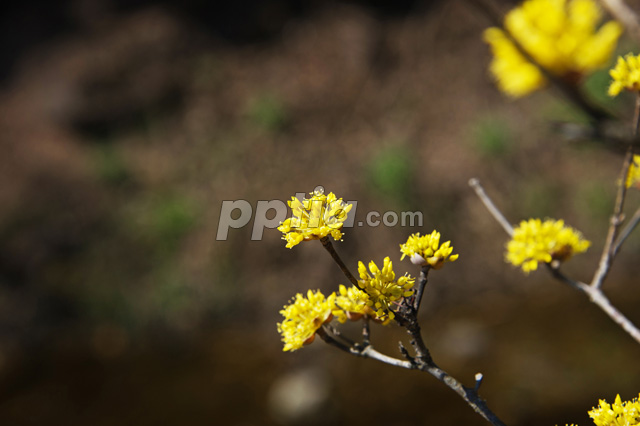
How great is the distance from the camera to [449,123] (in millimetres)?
5223

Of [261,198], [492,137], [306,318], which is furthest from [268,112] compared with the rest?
[306,318]

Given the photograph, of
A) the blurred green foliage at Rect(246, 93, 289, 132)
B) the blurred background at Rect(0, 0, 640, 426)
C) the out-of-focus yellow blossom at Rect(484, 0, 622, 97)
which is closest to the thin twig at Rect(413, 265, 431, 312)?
the out-of-focus yellow blossom at Rect(484, 0, 622, 97)

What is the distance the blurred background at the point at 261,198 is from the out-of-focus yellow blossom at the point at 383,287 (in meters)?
2.53

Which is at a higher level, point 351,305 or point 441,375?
point 351,305

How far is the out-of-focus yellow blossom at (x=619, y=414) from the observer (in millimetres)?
798

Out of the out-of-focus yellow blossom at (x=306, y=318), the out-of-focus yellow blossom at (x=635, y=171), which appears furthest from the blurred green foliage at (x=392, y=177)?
the out-of-focus yellow blossom at (x=306, y=318)

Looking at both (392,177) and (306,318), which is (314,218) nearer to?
(306,318)

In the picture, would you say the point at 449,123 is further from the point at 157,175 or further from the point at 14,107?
the point at 14,107

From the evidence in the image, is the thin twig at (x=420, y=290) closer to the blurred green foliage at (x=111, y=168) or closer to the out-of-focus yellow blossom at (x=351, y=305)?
the out-of-focus yellow blossom at (x=351, y=305)

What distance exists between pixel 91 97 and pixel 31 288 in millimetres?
2647

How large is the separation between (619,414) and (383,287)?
444 mm

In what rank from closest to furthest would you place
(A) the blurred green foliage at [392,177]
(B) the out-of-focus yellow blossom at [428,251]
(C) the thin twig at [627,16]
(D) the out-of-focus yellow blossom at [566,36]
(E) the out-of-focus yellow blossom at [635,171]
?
(C) the thin twig at [627,16] < (B) the out-of-focus yellow blossom at [428,251] < (E) the out-of-focus yellow blossom at [635,171] < (D) the out-of-focus yellow blossom at [566,36] < (A) the blurred green foliage at [392,177]

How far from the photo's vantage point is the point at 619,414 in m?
0.84

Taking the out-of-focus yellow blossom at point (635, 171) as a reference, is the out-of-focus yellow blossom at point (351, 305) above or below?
below
